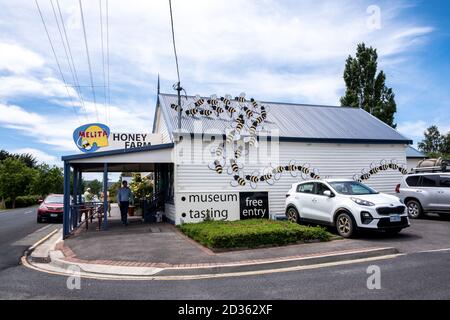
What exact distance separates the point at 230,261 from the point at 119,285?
2336mm

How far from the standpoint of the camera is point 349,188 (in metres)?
11.2

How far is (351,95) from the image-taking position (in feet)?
110

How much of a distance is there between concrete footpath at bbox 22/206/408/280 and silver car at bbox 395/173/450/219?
606 centimetres

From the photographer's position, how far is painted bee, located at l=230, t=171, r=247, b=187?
15.0 m

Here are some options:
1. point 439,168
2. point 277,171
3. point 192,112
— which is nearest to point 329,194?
point 277,171

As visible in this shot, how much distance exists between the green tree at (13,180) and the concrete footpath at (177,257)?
126 ft

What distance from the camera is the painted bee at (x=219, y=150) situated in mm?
14914

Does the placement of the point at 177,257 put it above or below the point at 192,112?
below

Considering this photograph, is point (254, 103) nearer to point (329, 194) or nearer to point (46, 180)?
point (329, 194)

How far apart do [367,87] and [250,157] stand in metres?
22.3

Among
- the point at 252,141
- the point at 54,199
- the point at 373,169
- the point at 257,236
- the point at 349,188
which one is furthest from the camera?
the point at 54,199

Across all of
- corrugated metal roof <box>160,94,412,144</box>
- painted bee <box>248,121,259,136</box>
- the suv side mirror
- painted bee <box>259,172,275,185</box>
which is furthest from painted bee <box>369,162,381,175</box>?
the suv side mirror
